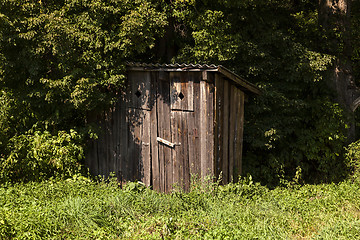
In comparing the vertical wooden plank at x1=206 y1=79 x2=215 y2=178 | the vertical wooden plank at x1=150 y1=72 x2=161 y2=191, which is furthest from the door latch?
the vertical wooden plank at x1=206 y1=79 x2=215 y2=178

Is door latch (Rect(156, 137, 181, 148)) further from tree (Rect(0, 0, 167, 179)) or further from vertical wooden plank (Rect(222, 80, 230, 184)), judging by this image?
tree (Rect(0, 0, 167, 179))

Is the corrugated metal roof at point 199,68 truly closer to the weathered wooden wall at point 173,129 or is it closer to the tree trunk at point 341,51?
the weathered wooden wall at point 173,129

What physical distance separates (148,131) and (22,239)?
4612 millimetres

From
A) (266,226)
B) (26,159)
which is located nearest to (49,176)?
(26,159)

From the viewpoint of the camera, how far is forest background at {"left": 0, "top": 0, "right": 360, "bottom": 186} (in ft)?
32.0

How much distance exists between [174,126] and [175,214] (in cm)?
287

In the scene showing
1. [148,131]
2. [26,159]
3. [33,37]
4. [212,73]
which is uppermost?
[33,37]

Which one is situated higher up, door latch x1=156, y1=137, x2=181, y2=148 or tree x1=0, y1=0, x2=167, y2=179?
tree x1=0, y1=0, x2=167, y2=179

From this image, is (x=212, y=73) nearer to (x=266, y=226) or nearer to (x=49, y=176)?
(x=266, y=226)

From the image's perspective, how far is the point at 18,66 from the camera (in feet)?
32.9

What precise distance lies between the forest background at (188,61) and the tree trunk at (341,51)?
32mm

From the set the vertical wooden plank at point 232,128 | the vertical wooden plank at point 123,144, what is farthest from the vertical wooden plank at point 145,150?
the vertical wooden plank at point 232,128

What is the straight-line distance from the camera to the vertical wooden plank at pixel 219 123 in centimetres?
911

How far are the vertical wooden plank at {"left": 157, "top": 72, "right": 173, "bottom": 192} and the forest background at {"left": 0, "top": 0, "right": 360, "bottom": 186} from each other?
1187 mm
